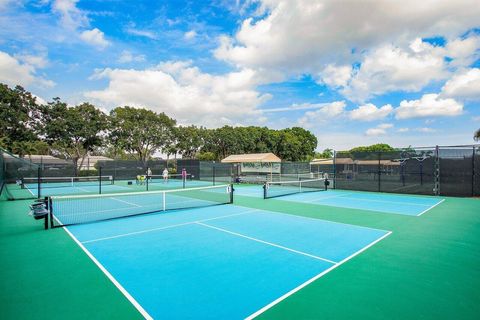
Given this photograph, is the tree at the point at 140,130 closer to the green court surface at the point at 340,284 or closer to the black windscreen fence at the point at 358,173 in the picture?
the black windscreen fence at the point at 358,173

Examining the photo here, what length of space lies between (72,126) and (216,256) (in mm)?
37379

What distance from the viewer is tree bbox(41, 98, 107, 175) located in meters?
35.4

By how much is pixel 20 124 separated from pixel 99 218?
31582mm

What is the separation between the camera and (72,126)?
36.0 m

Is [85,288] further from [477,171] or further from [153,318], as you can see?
[477,171]

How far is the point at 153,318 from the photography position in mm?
3689

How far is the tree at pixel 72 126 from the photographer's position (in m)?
35.4

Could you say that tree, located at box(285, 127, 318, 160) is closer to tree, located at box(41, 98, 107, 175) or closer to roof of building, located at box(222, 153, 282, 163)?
roof of building, located at box(222, 153, 282, 163)

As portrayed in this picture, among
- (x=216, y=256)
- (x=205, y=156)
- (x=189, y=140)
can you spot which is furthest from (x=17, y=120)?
(x=216, y=256)

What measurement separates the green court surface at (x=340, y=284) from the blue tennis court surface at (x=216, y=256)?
0.96 ft

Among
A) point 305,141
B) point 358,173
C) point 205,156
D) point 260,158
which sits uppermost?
point 305,141

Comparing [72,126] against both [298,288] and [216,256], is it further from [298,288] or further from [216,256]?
[298,288]

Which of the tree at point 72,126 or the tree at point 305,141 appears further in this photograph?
the tree at point 305,141

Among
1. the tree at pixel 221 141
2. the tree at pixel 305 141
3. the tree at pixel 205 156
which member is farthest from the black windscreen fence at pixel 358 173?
the tree at pixel 305 141
